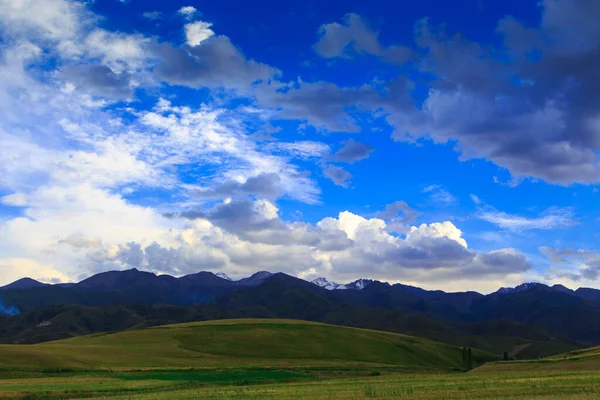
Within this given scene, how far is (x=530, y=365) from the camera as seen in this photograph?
86.5 m

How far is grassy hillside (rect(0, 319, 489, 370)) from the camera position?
114 metres

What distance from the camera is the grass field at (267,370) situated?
48844 mm

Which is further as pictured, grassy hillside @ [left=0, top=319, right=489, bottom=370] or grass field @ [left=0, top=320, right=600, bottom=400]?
grassy hillside @ [left=0, top=319, right=489, bottom=370]

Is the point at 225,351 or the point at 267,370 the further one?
the point at 225,351

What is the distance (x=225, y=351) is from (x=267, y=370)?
2327 inches

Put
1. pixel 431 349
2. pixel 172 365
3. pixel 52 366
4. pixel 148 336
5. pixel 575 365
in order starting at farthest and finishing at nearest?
pixel 431 349, pixel 148 336, pixel 172 365, pixel 52 366, pixel 575 365

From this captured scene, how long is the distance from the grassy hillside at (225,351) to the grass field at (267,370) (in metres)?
0.30

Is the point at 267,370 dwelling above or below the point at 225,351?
below

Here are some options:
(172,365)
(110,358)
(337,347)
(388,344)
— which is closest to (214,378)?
(172,365)

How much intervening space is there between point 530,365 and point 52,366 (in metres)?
82.4

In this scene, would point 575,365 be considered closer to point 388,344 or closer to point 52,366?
point 52,366

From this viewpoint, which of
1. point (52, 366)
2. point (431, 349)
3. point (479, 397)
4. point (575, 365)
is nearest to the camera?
point (479, 397)

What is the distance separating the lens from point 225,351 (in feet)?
531

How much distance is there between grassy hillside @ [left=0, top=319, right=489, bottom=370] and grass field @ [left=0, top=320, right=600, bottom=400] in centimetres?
30
